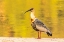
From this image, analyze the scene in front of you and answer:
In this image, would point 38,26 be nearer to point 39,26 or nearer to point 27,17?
point 39,26

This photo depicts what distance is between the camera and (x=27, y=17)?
5.79ft

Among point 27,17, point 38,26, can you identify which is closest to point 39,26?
point 38,26

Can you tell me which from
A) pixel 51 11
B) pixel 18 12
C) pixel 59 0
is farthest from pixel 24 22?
pixel 59 0

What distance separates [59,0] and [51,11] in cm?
13

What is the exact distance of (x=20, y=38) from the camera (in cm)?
170

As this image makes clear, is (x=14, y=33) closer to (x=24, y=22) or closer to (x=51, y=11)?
(x=24, y=22)

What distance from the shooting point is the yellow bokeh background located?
174 cm

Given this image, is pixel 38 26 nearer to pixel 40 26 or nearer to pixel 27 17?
pixel 40 26

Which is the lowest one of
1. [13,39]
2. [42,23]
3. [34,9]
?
[13,39]

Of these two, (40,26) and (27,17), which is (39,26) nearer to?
(40,26)

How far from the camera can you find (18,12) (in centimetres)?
181

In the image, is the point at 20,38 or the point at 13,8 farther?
the point at 13,8

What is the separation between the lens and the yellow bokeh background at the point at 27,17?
1736 millimetres

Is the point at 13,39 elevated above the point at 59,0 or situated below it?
below
